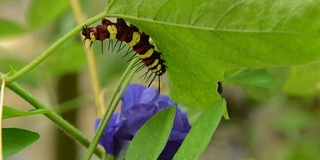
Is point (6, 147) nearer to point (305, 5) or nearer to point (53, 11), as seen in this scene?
point (305, 5)

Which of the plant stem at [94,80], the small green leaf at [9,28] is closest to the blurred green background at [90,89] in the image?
the small green leaf at [9,28]

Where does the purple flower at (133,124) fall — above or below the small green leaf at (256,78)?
above

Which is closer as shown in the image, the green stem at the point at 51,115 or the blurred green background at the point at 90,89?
the green stem at the point at 51,115

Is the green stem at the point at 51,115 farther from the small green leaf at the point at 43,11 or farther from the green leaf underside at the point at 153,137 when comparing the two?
the small green leaf at the point at 43,11

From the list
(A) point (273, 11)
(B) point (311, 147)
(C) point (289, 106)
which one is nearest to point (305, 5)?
(A) point (273, 11)

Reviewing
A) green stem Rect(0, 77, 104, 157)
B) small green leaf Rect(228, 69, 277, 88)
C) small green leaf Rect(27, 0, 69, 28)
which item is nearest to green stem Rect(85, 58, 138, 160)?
green stem Rect(0, 77, 104, 157)

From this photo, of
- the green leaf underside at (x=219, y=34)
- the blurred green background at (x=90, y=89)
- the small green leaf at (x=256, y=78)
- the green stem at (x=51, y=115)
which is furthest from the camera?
the blurred green background at (x=90, y=89)

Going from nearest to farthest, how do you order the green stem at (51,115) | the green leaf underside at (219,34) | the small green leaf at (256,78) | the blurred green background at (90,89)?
the green leaf underside at (219,34) < the green stem at (51,115) < the small green leaf at (256,78) < the blurred green background at (90,89)
